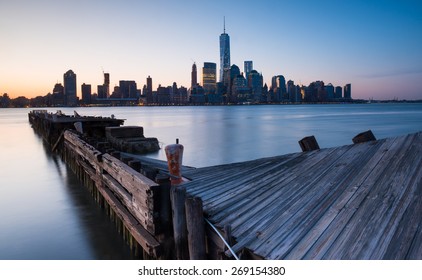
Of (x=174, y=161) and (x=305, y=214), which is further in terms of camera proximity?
(x=174, y=161)

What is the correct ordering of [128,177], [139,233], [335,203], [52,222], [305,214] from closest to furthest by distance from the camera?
[305,214] < [335,203] < [139,233] < [128,177] < [52,222]

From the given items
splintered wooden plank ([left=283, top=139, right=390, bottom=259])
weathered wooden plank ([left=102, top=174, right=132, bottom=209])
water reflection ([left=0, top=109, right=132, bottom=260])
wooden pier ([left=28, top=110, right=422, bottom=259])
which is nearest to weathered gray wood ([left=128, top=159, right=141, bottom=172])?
wooden pier ([left=28, top=110, right=422, bottom=259])

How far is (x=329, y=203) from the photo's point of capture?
5.14 metres

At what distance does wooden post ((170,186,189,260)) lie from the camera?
5.37 m

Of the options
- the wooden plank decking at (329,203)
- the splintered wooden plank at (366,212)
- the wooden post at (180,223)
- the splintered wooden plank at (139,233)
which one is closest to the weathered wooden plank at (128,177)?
the wooden post at (180,223)

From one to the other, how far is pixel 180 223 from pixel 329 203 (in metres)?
2.44

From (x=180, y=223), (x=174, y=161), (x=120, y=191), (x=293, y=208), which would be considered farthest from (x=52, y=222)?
(x=293, y=208)

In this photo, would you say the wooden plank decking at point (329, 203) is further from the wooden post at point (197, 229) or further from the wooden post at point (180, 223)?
the wooden post at point (180, 223)

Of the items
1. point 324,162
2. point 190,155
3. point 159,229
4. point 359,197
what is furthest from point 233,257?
point 190,155

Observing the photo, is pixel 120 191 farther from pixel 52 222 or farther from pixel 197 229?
pixel 52 222

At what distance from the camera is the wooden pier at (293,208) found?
13.5 feet

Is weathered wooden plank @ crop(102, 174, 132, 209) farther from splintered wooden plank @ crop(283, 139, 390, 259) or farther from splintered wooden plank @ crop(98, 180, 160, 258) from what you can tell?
splintered wooden plank @ crop(283, 139, 390, 259)

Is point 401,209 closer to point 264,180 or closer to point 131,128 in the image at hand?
point 264,180
